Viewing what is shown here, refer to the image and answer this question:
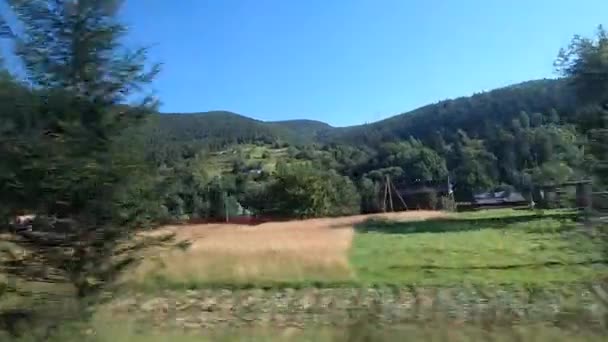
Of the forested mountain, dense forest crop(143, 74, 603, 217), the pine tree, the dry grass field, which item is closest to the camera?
the pine tree

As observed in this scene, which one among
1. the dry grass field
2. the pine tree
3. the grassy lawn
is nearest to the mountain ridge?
the grassy lawn

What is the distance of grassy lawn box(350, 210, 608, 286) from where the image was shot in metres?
11.8

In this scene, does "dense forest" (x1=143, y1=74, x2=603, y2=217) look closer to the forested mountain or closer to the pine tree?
the forested mountain

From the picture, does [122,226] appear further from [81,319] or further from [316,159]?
[316,159]

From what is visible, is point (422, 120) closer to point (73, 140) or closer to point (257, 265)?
point (257, 265)

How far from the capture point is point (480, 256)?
23.3 metres

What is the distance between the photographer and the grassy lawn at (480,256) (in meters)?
11.8

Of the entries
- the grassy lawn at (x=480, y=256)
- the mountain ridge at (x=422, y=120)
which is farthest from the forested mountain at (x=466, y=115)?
the grassy lawn at (x=480, y=256)

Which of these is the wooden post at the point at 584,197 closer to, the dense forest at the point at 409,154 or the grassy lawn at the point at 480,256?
the grassy lawn at the point at 480,256

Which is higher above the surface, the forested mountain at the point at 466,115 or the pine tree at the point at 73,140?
the forested mountain at the point at 466,115

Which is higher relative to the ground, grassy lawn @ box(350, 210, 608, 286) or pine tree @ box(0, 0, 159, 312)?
pine tree @ box(0, 0, 159, 312)

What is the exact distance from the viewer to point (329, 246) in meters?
25.6

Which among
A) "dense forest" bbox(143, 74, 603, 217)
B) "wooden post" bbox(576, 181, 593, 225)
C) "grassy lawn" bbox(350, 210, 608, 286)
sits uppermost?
"dense forest" bbox(143, 74, 603, 217)

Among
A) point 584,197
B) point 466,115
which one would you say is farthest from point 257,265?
point 466,115
